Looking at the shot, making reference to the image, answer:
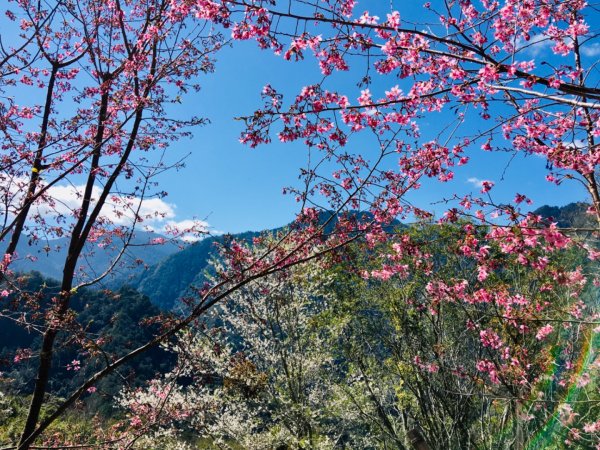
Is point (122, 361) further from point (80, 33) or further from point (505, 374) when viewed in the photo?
point (505, 374)

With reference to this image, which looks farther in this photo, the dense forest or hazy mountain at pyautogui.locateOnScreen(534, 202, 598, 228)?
the dense forest

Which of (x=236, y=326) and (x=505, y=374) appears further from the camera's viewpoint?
(x=236, y=326)

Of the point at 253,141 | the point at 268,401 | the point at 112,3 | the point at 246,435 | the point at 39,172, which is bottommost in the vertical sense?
the point at 246,435

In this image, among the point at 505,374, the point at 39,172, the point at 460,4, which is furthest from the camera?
the point at 505,374

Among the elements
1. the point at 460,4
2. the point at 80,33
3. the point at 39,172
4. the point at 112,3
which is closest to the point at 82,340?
the point at 39,172

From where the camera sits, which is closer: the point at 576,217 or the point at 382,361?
the point at 382,361

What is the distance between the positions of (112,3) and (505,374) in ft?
32.0

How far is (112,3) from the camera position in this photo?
4.65m

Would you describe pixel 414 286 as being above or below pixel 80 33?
below

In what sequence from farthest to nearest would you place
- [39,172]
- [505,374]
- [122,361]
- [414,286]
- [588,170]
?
[414,286], [505,374], [588,170], [39,172], [122,361]

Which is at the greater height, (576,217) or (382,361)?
(576,217)

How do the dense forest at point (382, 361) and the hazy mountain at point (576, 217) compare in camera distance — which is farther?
the dense forest at point (382, 361)

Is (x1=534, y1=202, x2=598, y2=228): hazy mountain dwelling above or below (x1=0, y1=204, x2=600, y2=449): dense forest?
above

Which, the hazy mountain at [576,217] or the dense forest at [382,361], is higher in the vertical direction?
the hazy mountain at [576,217]
